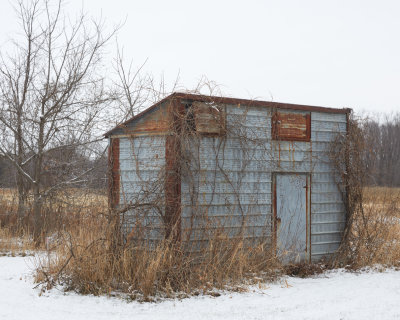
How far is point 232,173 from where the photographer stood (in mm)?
8227

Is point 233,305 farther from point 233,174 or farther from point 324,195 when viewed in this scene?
point 324,195

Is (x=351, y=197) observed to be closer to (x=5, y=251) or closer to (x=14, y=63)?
(x=5, y=251)

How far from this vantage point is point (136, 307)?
6.38m

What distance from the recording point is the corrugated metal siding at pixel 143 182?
767 cm

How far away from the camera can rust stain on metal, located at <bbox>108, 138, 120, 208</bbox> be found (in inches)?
333

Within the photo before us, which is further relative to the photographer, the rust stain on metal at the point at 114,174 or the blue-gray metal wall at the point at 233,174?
the rust stain on metal at the point at 114,174

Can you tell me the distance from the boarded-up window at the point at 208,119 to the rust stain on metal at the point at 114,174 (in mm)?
1612

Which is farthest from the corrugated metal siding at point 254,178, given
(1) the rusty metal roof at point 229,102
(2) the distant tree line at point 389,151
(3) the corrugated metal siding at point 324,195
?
(2) the distant tree line at point 389,151

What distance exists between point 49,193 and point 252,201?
576cm

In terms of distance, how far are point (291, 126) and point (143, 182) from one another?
120 inches

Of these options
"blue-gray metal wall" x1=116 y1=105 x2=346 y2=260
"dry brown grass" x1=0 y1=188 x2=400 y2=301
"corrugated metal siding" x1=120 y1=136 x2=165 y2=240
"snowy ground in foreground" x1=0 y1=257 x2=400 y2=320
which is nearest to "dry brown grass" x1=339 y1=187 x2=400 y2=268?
"blue-gray metal wall" x1=116 y1=105 x2=346 y2=260

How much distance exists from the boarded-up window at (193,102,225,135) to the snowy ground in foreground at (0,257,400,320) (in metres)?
2.67

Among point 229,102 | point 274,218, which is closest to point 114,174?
point 229,102

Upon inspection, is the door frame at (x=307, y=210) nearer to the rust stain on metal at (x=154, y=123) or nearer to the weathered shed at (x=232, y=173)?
the weathered shed at (x=232, y=173)
